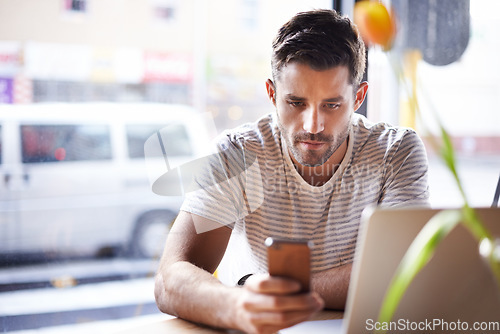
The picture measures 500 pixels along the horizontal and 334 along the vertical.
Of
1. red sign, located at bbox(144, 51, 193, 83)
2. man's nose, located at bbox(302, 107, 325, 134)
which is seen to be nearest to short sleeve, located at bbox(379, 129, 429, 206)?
man's nose, located at bbox(302, 107, 325, 134)

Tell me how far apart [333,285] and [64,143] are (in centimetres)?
172

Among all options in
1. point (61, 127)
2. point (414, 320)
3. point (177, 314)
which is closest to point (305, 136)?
point (177, 314)

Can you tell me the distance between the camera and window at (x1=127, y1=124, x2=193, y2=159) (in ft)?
8.33

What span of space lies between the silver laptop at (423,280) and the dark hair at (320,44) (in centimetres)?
76

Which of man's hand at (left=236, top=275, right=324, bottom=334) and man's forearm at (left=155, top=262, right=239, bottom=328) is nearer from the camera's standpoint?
man's hand at (left=236, top=275, right=324, bottom=334)

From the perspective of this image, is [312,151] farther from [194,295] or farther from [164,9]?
[164,9]

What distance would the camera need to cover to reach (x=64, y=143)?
2.45 metres

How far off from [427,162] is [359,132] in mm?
216

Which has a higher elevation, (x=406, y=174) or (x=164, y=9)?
(x=164, y=9)

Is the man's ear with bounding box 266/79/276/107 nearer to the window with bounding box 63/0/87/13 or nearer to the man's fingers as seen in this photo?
the man's fingers

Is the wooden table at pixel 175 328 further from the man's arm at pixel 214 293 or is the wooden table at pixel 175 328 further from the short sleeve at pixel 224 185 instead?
the short sleeve at pixel 224 185

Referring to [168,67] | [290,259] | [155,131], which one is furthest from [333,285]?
[168,67]

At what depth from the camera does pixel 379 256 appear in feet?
2.30

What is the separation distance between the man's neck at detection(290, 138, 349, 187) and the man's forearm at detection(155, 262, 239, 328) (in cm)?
46
